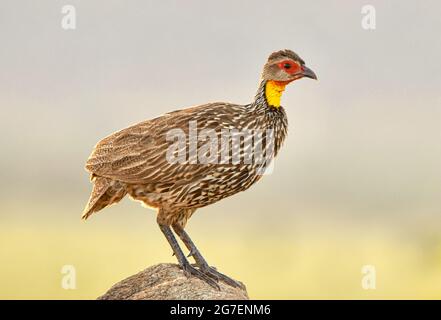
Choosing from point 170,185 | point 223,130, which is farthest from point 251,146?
point 170,185

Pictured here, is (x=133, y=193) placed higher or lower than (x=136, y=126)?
lower

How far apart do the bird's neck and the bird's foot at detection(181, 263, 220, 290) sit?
2089mm

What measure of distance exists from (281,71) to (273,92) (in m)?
0.30

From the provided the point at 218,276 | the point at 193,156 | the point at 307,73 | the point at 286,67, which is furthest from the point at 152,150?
the point at 307,73

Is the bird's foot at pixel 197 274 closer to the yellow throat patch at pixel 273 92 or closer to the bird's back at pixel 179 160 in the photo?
the bird's back at pixel 179 160

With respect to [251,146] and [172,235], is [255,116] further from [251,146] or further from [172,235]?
[172,235]

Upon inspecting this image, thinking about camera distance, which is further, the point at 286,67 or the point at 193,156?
the point at 286,67

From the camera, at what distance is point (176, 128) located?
920cm

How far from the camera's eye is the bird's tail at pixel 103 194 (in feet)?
30.4

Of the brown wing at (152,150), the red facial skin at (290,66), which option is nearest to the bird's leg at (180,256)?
the brown wing at (152,150)

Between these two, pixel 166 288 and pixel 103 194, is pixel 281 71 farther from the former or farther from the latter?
pixel 166 288

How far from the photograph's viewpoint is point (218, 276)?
936 centimetres

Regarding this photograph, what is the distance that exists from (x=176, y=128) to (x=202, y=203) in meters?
0.92
